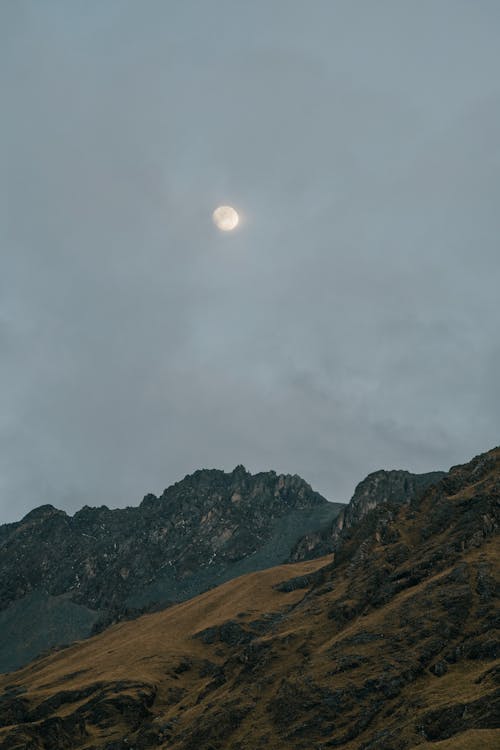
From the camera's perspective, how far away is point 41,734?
141125mm

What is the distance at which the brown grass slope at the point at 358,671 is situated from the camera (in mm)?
90500

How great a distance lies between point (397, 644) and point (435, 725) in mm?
34155

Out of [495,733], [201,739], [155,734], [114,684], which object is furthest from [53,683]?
[495,733]

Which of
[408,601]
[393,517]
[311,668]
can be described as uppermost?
[393,517]

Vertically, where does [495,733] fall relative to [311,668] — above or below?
below

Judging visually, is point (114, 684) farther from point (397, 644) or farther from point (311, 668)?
point (397, 644)

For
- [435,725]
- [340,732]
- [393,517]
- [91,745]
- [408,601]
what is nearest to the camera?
[435,725]

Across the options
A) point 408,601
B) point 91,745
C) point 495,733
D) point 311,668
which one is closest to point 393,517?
point 408,601

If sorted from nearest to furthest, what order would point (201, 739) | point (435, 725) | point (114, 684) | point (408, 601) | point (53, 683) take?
point (435, 725), point (201, 739), point (408, 601), point (114, 684), point (53, 683)

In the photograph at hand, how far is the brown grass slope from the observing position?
9050cm

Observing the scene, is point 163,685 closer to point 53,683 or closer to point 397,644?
point 53,683

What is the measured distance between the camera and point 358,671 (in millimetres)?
108125

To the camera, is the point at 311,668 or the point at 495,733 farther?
the point at 311,668

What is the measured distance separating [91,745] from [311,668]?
5581cm
